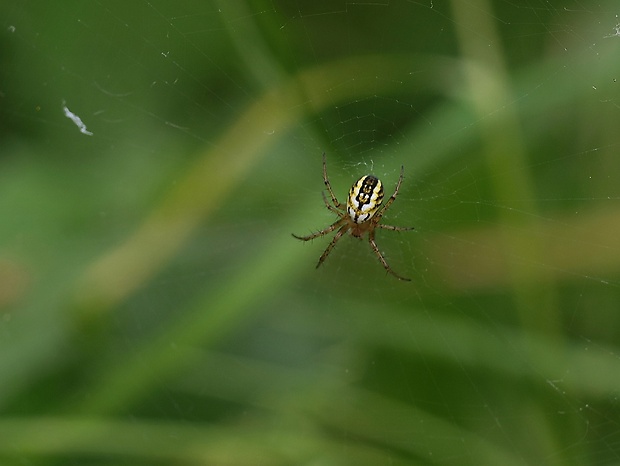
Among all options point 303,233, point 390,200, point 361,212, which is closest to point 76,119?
point 303,233

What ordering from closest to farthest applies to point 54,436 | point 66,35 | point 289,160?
1. point 54,436
2. point 289,160
3. point 66,35

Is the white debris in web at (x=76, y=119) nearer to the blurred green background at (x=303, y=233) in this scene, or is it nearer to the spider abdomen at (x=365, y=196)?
the blurred green background at (x=303, y=233)

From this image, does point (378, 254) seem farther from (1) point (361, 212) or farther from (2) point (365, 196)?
(2) point (365, 196)

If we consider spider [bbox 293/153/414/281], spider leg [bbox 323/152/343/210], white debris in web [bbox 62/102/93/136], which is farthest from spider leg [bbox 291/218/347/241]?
Answer: white debris in web [bbox 62/102/93/136]

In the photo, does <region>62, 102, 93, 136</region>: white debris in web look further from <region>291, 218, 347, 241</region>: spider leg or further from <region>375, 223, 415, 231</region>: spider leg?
<region>375, 223, 415, 231</region>: spider leg

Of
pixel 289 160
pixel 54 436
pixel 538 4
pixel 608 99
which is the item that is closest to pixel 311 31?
pixel 289 160

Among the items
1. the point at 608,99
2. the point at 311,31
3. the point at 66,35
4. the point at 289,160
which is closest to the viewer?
the point at 608,99

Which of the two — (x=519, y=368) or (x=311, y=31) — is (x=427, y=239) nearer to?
(x=519, y=368)
